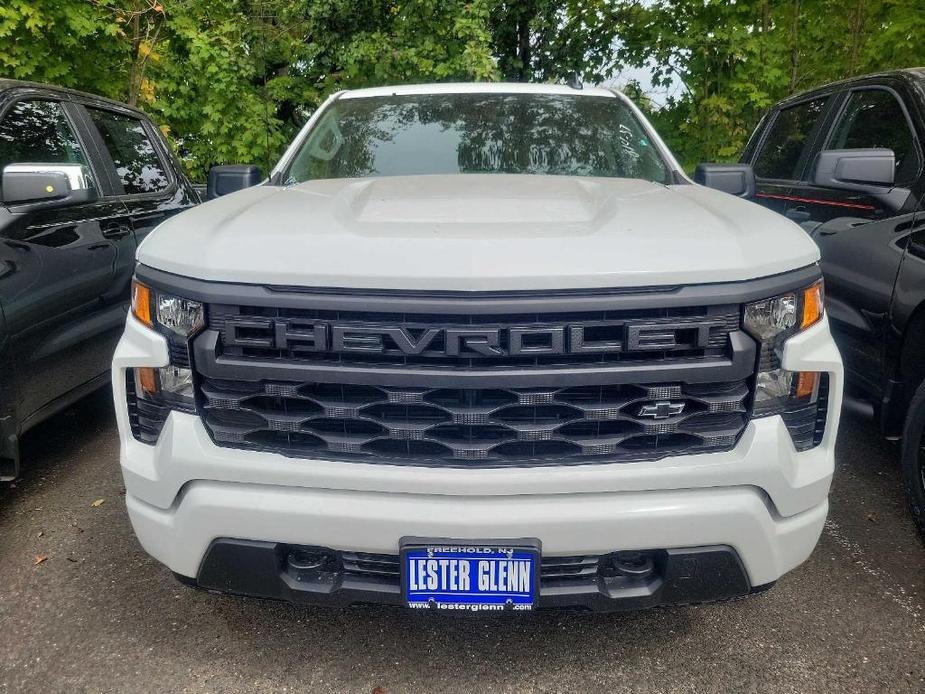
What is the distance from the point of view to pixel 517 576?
1.92 meters

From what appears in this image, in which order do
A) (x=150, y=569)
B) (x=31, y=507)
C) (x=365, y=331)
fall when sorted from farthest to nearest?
(x=31, y=507)
(x=150, y=569)
(x=365, y=331)

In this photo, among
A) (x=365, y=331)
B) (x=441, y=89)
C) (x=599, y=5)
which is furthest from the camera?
(x=599, y=5)

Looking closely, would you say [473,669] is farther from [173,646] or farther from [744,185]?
[744,185]

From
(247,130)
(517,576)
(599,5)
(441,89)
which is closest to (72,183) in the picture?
(441,89)

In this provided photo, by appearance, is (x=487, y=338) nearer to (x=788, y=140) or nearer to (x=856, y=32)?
(x=788, y=140)

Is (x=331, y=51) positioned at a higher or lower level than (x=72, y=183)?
higher

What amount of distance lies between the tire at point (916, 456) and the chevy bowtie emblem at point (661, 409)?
1.56 m

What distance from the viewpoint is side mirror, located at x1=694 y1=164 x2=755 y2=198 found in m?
3.20

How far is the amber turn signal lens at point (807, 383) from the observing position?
A: 199 cm

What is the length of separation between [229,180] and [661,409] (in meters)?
2.30

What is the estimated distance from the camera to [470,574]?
1941 mm

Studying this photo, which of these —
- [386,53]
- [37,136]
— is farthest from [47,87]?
[386,53]

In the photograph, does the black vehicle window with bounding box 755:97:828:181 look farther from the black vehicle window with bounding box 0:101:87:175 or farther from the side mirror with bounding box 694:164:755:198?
the black vehicle window with bounding box 0:101:87:175

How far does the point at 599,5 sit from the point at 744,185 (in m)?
9.09
